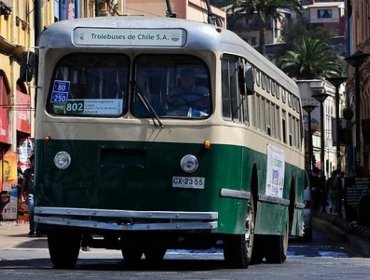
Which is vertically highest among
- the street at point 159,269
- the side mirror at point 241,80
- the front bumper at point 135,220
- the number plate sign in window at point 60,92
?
the side mirror at point 241,80

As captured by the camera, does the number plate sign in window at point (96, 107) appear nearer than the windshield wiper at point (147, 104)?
No

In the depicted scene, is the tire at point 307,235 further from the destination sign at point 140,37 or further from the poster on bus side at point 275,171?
the destination sign at point 140,37

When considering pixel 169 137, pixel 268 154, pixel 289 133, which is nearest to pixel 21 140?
pixel 289 133

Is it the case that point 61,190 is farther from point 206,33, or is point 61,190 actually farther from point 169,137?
point 206,33

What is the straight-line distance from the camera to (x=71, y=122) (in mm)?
15398

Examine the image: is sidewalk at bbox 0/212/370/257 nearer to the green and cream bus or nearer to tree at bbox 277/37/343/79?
the green and cream bus

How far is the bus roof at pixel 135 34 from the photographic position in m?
15.4

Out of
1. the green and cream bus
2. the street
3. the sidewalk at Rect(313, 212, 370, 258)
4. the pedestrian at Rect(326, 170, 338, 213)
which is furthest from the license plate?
the pedestrian at Rect(326, 170, 338, 213)

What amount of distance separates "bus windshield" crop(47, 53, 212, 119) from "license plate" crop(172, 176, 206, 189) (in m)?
0.76

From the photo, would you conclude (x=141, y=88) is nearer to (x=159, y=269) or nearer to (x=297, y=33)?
(x=159, y=269)

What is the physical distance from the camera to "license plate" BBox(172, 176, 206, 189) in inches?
598

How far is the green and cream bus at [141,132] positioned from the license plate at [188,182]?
0.01m

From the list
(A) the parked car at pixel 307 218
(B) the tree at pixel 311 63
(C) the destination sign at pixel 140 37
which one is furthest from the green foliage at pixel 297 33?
(C) the destination sign at pixel 140 37

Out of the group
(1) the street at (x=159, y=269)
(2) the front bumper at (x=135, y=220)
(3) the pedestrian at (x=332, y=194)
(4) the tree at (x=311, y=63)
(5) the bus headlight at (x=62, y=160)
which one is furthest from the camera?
(4) the tree at (x=311, y=63)
